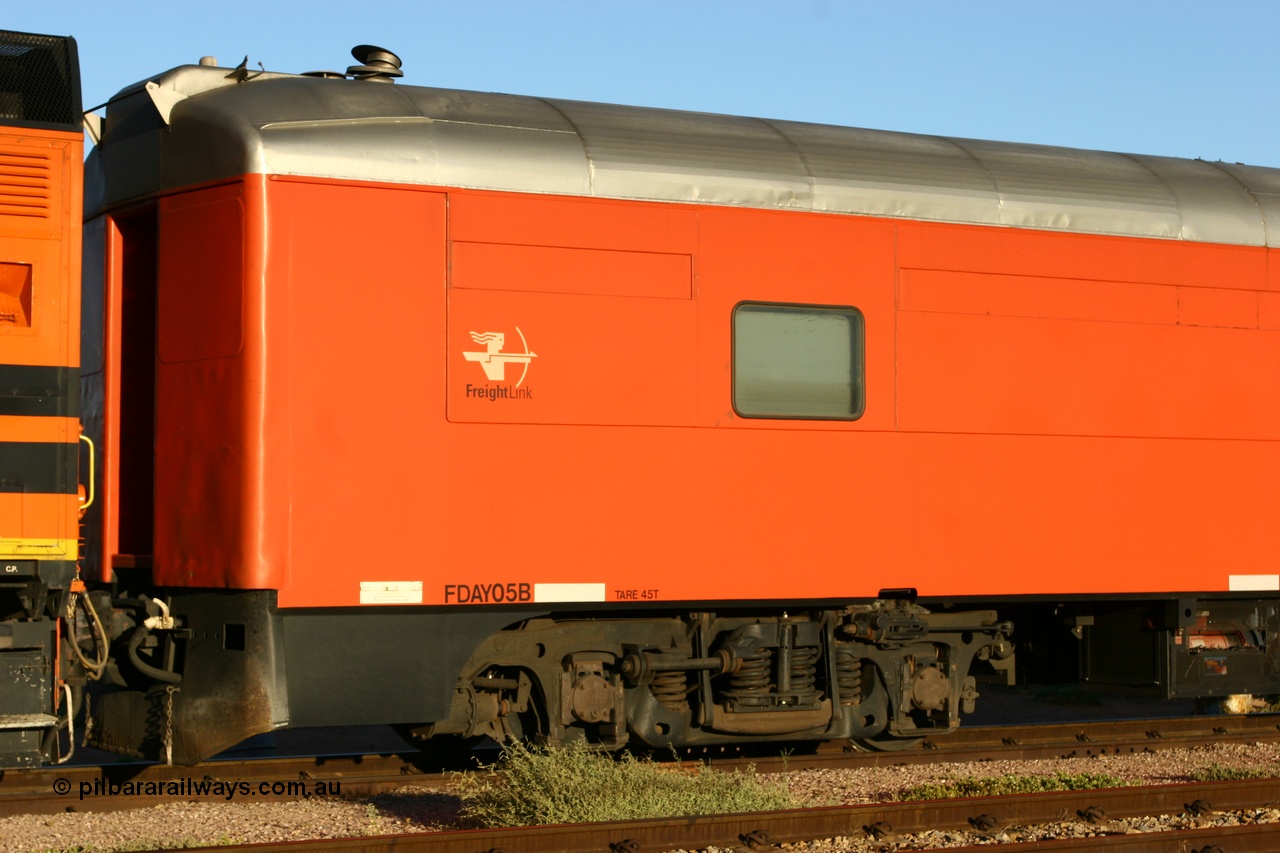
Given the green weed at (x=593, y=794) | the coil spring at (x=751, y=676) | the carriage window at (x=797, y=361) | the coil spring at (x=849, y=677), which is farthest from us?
the coil spring at (x=849, y=677)

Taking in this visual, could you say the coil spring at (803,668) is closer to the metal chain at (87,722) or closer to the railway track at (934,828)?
the railway track at (934,828)

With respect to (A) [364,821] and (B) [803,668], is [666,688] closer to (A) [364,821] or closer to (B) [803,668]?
(B) [803,668]

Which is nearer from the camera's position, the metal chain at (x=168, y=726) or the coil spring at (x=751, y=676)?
the metal chain at (x=168, y=726)

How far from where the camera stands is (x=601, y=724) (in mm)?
8391

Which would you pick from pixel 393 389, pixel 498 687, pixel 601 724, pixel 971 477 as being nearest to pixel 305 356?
pixel 393 389

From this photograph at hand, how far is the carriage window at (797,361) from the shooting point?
8.41 meters

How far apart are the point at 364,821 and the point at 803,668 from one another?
2872 mm

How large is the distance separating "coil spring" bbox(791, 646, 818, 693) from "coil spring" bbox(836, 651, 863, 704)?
7.2 inches

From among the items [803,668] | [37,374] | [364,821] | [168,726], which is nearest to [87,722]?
[168,726]

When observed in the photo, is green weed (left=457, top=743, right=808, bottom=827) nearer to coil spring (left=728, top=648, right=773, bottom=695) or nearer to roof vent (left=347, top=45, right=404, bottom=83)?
coil spring (left=728, top=648, right=773, bottom=695)

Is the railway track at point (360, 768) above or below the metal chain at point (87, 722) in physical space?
below

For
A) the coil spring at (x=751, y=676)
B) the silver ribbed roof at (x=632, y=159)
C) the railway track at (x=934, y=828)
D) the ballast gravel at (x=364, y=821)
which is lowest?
the ballast gravel at (x=364, y=821)

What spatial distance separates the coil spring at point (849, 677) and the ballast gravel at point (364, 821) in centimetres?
46

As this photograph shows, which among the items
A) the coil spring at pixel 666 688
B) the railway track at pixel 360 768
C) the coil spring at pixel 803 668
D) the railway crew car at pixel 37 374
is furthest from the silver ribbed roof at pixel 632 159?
the railway track at pixel 360 768
